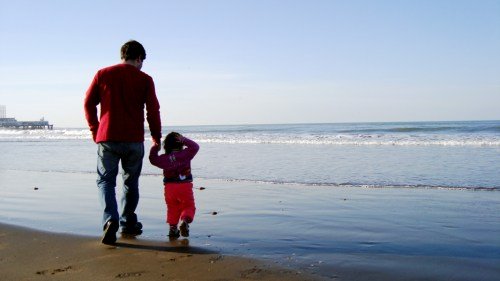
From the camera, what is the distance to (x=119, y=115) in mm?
4539

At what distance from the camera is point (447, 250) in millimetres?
4051

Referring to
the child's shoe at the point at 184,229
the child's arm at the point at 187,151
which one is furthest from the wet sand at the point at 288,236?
the child's arm at the point at 187,151

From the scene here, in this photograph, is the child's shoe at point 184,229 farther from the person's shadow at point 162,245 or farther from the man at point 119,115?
the man at point 119,115

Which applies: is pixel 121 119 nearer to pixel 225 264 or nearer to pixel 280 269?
pixel 225 264

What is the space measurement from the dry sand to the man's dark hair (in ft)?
5.69

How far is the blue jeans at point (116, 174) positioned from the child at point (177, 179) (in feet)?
0.63

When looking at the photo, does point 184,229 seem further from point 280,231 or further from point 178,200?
point 280,231

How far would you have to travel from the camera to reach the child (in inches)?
187

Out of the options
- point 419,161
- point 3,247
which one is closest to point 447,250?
point 3,247

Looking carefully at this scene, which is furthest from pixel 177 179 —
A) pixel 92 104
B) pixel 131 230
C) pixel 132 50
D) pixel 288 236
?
pixel 132 50

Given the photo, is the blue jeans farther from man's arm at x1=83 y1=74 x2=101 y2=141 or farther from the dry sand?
the dry sand

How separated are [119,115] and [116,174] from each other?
1.89 feet

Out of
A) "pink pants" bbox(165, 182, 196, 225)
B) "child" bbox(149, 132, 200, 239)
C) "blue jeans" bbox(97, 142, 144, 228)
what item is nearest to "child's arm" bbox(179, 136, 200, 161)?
"child" bbox(149, 132, 200, 239)

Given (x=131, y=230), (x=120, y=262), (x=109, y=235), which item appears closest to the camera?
(x=120, y=262)
